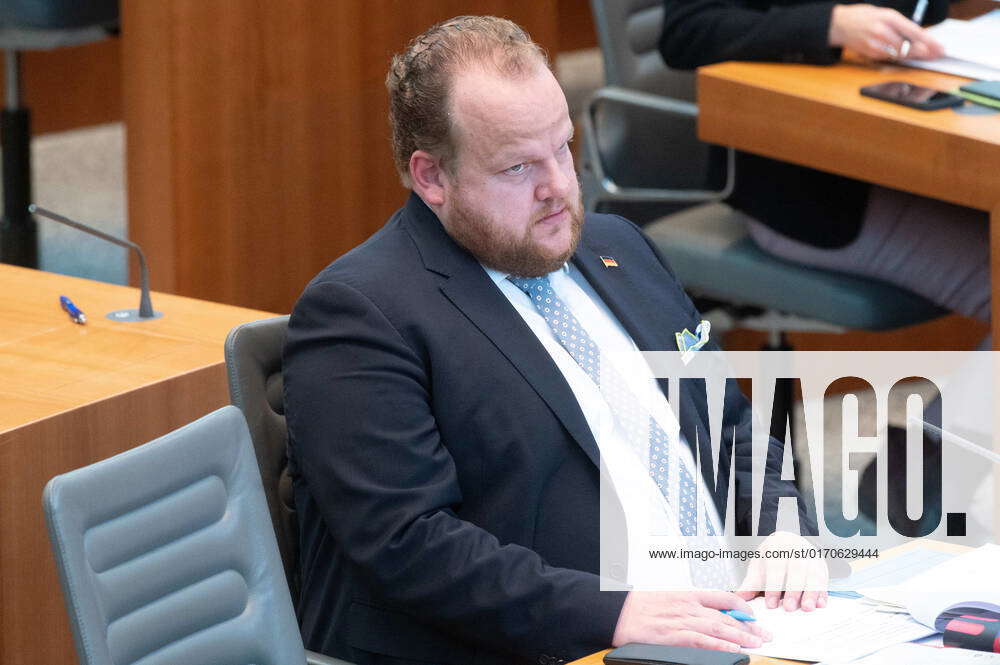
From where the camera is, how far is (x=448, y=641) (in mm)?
2047

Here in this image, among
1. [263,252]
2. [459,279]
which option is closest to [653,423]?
[459,279]

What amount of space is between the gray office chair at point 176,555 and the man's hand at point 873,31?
6.18ft

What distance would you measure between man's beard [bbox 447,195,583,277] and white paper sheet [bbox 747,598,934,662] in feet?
1.81

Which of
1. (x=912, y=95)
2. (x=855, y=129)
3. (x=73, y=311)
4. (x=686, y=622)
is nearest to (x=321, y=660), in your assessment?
(x=686, y=622)

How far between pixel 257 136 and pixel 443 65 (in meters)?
1.80

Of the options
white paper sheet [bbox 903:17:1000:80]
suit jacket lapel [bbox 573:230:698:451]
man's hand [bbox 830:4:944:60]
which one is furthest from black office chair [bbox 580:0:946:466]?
suit jacket lapel [bbox 573:230:698:451]

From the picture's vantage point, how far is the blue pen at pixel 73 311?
2.70m

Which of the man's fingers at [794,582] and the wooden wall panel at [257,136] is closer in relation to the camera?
the man's fingers at [794,582]

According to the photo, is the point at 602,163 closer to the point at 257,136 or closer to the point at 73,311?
the point at 257,136

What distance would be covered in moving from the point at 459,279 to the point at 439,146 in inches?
6.9

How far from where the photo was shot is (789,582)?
1.95 metres

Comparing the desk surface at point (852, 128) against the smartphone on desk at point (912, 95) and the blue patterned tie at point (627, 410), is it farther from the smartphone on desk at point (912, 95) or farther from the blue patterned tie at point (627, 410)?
the blue patterned tie at point (627, 410)

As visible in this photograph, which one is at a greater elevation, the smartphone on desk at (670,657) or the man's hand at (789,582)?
the smartphone on desk at (670,657)

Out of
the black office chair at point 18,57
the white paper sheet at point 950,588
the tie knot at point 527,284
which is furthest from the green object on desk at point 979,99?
the black office chair at point 18,57
